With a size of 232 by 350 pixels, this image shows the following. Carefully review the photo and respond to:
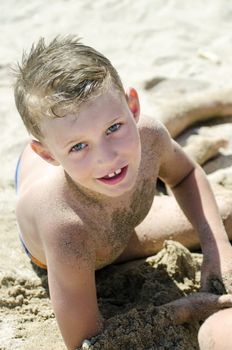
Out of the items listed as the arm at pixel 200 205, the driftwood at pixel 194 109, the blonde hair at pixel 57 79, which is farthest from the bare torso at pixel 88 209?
the driftwood at pixel 194 109

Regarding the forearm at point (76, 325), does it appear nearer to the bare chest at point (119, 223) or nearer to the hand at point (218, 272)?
Result: the bare chest at point (119, 223)

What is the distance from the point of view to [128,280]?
2.50 meters

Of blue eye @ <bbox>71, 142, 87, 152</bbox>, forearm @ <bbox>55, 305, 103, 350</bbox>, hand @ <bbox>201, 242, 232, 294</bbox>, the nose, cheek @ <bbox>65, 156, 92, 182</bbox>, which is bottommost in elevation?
hand @ <bbox>201, 242, 232, 294</bbox>

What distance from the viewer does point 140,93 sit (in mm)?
3789

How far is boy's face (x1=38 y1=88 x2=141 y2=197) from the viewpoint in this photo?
1.92m

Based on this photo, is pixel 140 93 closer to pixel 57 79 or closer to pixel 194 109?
pixel 194 109

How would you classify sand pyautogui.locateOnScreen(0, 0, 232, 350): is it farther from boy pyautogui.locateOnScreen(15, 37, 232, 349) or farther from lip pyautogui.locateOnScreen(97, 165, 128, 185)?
lip pyautogui.locateOnScreen(97, 165, 128, 185)

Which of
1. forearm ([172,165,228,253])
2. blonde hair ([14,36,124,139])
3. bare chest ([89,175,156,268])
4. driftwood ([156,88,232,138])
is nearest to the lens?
blonde hair ([14,36,124,139])

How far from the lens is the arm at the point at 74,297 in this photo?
6.84ft

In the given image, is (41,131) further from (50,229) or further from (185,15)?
(185,15)

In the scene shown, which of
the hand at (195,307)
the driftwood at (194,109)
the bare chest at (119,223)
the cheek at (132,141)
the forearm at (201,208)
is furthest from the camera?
the driftwood at (194,109)

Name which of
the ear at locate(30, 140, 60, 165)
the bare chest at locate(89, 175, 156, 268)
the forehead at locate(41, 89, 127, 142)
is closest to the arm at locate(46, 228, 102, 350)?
the bare chest at locate(89, 175, 156, 268)

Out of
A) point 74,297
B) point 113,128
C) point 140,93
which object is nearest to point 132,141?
point 113,128

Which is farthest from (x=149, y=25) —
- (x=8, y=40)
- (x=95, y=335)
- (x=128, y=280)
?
(x=95, y=335)
